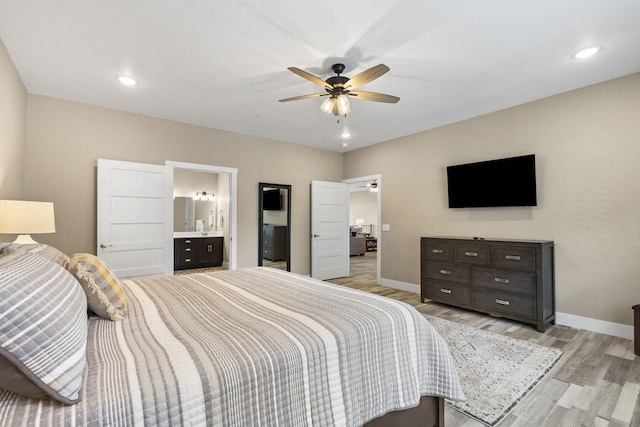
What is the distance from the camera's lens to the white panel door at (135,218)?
3676mm

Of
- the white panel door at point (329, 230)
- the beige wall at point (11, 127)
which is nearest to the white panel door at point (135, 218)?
the beige wall at point (11, 127)

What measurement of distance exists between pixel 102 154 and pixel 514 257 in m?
5.18

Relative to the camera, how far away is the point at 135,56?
2607 millimetres

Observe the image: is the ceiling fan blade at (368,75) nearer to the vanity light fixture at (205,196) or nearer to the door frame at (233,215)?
the door frame at (233,215)

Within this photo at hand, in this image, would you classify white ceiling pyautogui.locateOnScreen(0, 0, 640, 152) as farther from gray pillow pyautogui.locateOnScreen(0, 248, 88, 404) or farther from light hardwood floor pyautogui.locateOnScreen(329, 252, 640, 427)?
light hardwood floor pyautogui.locateOnScreen(329, 252, 640, 427)

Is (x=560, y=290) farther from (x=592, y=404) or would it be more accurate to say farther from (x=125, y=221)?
(x=125, y=221)

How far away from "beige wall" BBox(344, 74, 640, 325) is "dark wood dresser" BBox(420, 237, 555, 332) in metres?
0.27

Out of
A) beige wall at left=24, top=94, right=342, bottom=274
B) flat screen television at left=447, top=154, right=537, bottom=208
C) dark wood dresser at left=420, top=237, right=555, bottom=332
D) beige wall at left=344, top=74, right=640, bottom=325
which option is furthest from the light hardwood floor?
beige wall at left=24, top=94, right=342, bottom=274

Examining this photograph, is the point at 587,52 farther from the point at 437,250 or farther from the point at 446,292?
the point at 446,292

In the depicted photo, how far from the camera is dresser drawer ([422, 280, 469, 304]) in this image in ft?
12.7

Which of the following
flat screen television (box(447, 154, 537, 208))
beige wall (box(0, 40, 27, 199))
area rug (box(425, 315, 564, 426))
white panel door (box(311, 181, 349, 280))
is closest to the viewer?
area rug (box(425, 315, 564, 426))

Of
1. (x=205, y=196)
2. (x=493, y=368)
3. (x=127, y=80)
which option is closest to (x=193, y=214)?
(x=205, y=196)

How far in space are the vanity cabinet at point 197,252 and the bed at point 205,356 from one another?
5.02 metres

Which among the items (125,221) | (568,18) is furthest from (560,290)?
(125,221)
